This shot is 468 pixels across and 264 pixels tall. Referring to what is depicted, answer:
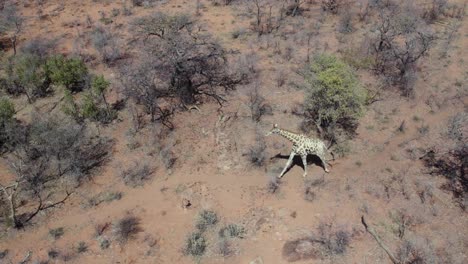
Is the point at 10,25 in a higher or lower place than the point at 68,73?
higher

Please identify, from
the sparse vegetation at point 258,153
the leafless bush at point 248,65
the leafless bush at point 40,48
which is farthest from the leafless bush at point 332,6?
the leafless bush at point 40,48

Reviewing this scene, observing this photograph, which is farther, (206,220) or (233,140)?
(233,140)

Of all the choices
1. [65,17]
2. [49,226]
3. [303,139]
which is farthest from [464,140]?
[65,17]

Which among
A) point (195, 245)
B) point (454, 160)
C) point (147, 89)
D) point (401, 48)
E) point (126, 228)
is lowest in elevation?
point (454, 160)

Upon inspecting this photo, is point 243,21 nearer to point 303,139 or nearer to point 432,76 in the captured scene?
point 432,76

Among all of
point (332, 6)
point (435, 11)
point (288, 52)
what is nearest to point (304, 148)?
point (288, 52)

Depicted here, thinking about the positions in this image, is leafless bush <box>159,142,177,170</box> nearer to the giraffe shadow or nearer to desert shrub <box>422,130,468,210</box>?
the giraffe shadow

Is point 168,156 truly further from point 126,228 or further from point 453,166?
point 453,166
